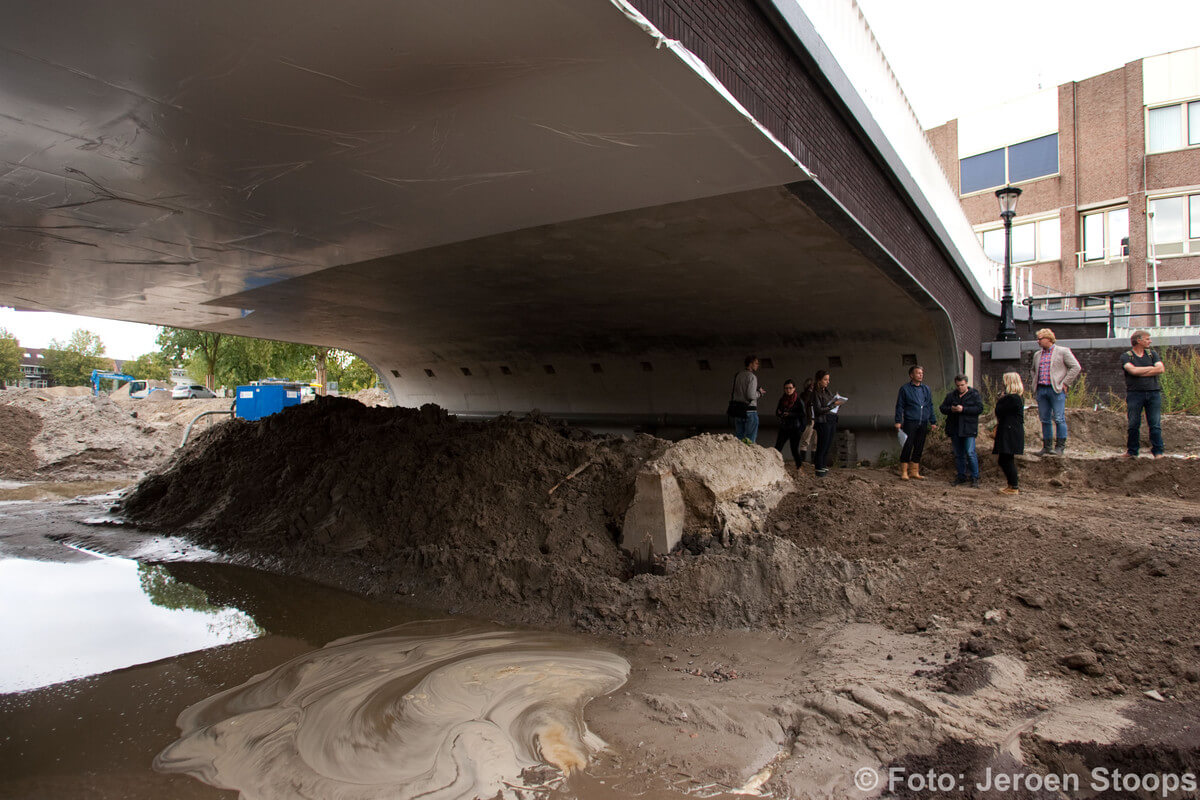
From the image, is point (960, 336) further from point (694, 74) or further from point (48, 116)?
point (48, 116)

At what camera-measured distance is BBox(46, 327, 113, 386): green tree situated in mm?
81125

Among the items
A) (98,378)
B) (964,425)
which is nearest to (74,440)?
(964,425)

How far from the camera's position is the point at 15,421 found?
50.8ft

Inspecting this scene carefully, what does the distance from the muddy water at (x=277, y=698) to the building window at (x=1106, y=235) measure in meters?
34.2

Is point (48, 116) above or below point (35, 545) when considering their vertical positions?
above

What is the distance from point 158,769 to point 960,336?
1326cm

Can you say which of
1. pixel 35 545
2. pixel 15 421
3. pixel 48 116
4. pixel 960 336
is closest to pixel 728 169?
pixel 48 116

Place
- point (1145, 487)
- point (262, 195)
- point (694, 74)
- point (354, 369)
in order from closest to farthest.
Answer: point (694, 74) → point (262, 195) → point (1145, 487) → point (354, 369)

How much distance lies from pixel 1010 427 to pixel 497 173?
7045mm

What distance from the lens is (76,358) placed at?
3265 inches

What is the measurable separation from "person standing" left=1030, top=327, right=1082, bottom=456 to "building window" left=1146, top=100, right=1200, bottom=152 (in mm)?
27357

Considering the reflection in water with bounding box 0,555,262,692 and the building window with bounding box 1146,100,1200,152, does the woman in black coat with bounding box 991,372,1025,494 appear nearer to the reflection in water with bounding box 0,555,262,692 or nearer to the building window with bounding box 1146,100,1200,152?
the reflection in water with bounding box 0,555,262,692

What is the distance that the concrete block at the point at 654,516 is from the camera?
654cm
